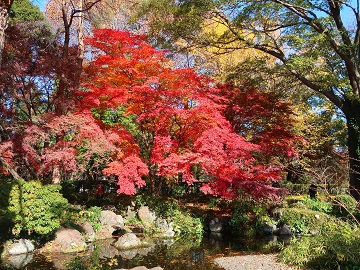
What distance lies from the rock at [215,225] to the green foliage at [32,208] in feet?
18.8

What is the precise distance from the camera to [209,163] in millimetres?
10094

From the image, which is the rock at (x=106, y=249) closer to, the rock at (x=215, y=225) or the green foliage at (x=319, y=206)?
the rock at (x=215, y=225)

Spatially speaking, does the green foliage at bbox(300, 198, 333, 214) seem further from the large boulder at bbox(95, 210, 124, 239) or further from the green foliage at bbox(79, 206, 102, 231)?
the green foliage at bbox(79, 206, 102, 231)

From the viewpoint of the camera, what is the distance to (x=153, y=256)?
8.13 m

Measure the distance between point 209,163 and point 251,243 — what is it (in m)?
2.91

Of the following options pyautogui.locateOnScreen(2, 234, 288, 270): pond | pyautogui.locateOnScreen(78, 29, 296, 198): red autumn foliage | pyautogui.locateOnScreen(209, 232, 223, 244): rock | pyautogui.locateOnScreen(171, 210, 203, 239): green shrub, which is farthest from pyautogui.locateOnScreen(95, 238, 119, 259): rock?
pyautogui.locateOnScreen(209, 232, 223, 244): rock

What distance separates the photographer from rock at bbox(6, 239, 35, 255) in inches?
318

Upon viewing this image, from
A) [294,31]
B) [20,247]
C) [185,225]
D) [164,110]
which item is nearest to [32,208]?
[20,247]

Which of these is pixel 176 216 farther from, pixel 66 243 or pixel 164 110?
pixel 66 243

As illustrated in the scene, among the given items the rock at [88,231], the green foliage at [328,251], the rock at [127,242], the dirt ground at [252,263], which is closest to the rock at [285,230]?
the dirt ground at [252,263]

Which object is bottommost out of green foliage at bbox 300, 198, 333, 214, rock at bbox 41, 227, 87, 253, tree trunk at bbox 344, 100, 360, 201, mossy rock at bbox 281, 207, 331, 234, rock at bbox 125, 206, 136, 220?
rock at bbox 41, 227, 87, 253

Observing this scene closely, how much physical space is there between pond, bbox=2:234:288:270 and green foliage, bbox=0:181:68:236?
29.1 inches

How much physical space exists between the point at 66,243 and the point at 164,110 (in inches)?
199

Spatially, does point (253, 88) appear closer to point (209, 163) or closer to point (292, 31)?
point (292, 31)
